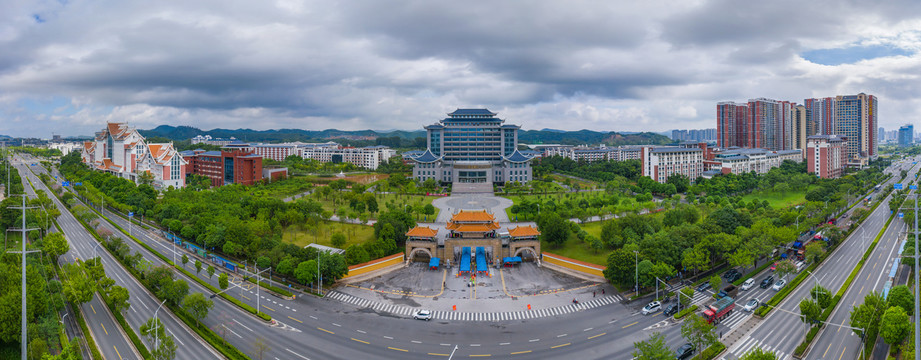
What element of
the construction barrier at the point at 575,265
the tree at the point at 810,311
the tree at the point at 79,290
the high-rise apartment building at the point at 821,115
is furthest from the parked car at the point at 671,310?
the high-rise apartment building at the point at 821,115

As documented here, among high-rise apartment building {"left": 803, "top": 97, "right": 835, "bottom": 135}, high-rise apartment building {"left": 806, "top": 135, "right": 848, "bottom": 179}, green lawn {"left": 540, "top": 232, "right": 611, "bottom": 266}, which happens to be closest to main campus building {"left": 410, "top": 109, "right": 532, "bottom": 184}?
green lawn {"left": 540, "top": 232, "right": 611, "bottom": 266}

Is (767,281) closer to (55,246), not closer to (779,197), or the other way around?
(779,197)

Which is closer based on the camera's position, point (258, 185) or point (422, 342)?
point (422, 342)

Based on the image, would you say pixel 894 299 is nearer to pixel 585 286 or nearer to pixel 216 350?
pixel 585 286

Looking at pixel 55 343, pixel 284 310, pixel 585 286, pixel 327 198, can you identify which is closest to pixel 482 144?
pixel 327 198

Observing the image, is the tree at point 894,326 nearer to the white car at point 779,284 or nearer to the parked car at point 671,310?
the parked car at point 671,310

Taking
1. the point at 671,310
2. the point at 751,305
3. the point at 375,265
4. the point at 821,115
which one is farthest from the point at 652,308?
the point at 821,115
